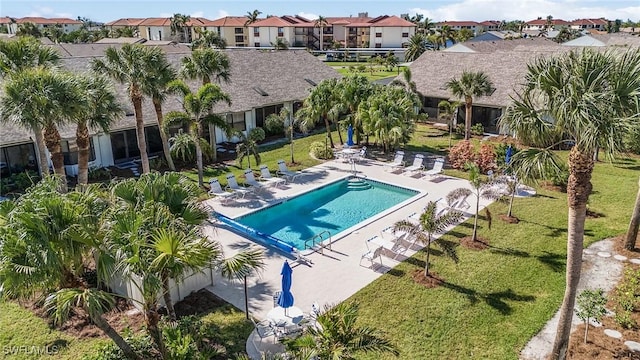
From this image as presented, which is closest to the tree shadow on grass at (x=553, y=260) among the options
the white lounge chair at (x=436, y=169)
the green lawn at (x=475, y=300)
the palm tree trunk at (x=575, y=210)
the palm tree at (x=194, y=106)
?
the green lawn at (x=475, y=300)

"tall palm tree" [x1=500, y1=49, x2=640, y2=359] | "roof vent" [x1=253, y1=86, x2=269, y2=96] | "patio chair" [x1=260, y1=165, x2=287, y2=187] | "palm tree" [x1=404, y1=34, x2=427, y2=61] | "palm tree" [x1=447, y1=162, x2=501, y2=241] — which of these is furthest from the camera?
"palm tree" [x1=404, y1=34, x2=427, y2=61]

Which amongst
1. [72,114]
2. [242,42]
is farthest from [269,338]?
[242,42]

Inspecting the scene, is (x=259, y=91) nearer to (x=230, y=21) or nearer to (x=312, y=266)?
(x=312, y=266)

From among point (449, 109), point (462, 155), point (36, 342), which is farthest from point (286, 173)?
point (449, 109)

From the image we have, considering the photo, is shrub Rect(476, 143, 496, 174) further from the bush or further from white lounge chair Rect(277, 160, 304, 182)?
white lounge chair Rect(277, 160, 304, 182)

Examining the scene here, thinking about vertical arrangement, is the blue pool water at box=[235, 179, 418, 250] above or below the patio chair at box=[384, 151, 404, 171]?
below

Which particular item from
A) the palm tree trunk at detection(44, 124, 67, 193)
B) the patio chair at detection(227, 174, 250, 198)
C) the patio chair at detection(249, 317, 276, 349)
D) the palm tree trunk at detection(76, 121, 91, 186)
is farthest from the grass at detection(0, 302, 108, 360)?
the patio chair at detection(227, 174, 250, 198)

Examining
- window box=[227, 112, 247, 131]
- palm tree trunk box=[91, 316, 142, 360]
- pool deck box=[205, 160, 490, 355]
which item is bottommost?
pool deck box=[205, 160, 490, 355]
